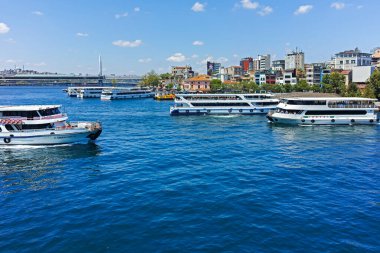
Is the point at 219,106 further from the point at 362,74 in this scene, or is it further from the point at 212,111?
the point at 362,74

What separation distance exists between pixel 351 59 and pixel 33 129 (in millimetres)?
126343

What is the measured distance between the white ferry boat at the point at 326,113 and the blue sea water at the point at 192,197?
14.7m

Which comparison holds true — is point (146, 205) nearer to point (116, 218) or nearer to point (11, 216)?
point (116, 218)

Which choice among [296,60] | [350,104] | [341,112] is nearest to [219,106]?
[341,112]

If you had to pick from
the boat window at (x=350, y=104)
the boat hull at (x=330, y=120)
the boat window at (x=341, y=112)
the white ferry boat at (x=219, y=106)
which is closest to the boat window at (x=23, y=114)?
the white ferry boat at (x=219, y=106)

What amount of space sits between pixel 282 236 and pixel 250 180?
363 inches

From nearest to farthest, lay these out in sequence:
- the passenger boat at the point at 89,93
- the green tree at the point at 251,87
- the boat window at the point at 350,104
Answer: the boat window at the point at 350,104
the green tree at the point at 251,87
the passenger boat at the point at 89,93

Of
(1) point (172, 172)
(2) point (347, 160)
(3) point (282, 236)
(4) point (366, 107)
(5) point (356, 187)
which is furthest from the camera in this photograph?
(4) point (366, 107)

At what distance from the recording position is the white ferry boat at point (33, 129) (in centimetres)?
3822

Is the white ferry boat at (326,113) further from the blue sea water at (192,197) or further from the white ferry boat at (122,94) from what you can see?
the white ferry boat at (122,94)

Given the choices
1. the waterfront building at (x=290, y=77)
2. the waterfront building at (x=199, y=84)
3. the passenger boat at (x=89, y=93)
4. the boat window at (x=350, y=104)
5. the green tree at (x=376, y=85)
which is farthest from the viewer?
the waterfront building at (x=199, y=84)

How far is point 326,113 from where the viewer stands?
5703 cm

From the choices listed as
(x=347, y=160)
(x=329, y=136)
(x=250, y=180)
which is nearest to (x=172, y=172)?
(x=250, y=180)

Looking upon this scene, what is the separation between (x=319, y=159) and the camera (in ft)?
109
